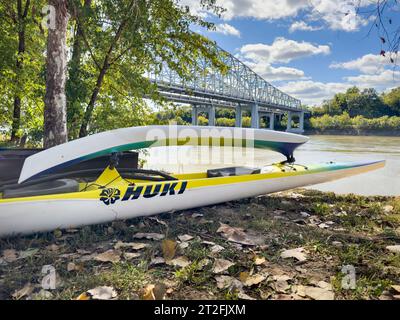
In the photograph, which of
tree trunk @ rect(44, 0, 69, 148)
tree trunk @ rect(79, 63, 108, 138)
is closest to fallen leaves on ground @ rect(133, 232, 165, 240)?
tree trunk @ rect(44, 0, 69, 148)

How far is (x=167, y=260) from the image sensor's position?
2309 millimetres

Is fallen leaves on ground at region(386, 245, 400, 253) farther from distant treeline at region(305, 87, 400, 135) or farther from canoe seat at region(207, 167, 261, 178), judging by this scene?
distant treeline at region(305, 87, 400, 135)

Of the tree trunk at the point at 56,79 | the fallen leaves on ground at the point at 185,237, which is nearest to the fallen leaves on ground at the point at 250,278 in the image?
the fallen leaves on ground at the point at 185,237

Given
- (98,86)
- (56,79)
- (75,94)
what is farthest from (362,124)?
(56,79)

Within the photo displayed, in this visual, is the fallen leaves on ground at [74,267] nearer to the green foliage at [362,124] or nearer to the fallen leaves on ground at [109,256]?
the fallen leaves on ground at [109,256]

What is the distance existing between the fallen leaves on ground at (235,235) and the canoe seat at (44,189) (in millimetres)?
1629

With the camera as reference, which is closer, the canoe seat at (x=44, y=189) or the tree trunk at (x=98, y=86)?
the canoe seat at (x=44, y=189)

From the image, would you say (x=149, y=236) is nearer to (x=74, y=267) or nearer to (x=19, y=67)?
(x=74, y=267)

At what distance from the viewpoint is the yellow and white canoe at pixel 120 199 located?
273 cm

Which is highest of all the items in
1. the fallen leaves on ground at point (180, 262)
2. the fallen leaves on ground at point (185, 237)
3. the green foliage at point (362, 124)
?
the green foliage at point (362, 124)

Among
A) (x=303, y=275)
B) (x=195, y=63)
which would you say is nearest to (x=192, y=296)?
(x=303, y=275)

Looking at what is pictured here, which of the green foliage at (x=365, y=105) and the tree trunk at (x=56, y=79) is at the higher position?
the green foliage at (x=365, y=105)

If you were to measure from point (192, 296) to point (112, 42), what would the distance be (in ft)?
19.4
